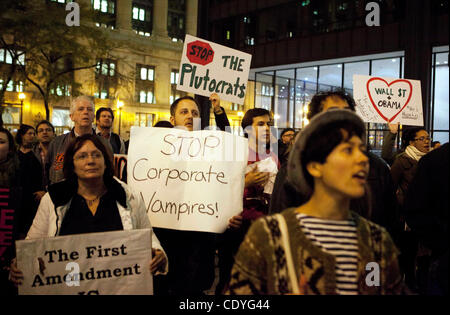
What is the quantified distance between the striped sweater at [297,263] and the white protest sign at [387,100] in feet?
17.5

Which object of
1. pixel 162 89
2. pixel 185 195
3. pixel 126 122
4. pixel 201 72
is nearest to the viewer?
pixel 185 195

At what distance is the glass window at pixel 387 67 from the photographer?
2073 centimetres

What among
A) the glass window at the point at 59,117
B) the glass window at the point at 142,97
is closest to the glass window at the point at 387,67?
the glass window at the point at 59,117

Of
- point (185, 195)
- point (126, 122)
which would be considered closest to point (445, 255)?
point (185, 195)

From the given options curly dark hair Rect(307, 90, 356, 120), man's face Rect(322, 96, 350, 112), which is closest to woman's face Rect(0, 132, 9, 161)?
curly dark hair Rect(307, 90, 356, 120)

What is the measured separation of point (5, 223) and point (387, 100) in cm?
585

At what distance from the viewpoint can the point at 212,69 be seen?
5430 mm

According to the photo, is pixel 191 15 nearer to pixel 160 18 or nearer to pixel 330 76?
pixel 160 18

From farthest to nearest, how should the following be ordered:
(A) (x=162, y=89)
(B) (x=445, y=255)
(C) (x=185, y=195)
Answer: (A) (x=162, y=89), (C) (x=185, y=195), (B) (x=445, y=255)

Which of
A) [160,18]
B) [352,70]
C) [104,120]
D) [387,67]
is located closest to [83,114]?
[104,120]

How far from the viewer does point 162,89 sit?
4634cm

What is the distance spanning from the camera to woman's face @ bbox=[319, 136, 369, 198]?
189 centimetres

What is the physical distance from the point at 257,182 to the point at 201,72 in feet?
7.21

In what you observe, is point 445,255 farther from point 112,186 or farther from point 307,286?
point 112,186
